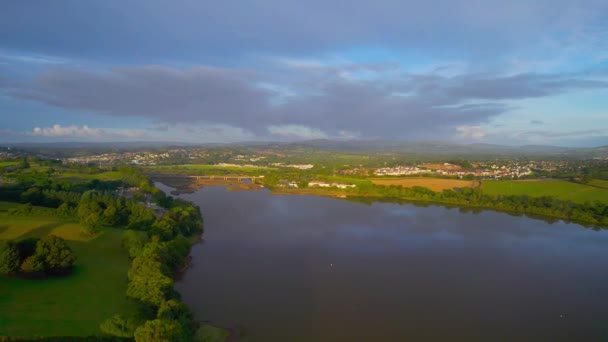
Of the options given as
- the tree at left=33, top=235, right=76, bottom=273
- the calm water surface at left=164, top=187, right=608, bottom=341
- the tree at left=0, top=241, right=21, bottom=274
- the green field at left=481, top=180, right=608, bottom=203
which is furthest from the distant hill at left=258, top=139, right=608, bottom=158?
the tree at left=0, top=241, right=21, bottom=274

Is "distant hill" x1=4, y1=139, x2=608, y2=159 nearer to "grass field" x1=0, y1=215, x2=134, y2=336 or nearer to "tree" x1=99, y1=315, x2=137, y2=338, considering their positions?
"grass field" x1=0, y1=215, x2=134, y2=336

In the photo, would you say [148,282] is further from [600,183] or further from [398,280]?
[600,183]

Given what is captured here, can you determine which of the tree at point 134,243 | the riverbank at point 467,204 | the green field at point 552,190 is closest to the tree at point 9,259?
the tree at point 134,243

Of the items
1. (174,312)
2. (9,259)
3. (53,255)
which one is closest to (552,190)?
(174,312)

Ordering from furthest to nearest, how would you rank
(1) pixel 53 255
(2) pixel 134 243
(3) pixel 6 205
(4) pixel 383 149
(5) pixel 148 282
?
(4) pixel 383 149
(3) pixel 6 205
(2) pixel 134 243
(1) pixel 53 255
(5) pixel 148 282

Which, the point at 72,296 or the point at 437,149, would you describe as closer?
the point at 72,296

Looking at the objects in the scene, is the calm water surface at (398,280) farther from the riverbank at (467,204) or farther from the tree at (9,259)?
the tree at (9,259)
